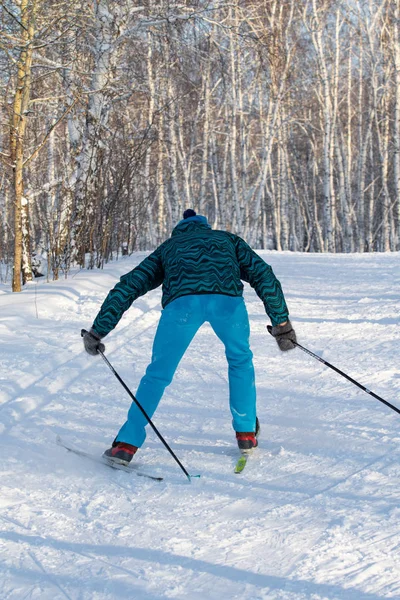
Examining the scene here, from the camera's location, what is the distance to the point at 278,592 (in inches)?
87.6

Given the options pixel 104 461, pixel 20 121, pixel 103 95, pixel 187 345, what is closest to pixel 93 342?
pixel 187 345

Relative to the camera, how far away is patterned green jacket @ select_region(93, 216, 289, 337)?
356 centimetres

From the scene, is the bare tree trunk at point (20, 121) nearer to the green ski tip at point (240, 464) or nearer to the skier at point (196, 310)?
the skier at point (196, 310)

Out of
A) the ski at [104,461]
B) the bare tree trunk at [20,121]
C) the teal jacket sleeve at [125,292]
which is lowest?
the ski at [104,461]

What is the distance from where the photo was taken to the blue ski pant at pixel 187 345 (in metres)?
3.53

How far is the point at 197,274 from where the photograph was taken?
3555 mm

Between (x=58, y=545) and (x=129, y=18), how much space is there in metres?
11.1

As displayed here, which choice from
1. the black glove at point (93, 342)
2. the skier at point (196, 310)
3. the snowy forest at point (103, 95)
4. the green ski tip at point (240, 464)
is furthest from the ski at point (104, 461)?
the snowy forest at point (103, 95)

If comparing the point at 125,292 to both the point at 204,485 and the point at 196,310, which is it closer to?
the point at 196,310

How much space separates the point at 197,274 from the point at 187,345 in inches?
14.8

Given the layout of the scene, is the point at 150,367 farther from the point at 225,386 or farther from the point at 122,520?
the point at 225,386

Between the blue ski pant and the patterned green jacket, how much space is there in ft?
0.22

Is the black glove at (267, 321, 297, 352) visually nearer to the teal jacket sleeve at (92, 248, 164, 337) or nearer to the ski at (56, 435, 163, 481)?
the teal jacket sleeve at (92, 248, 164, 337)

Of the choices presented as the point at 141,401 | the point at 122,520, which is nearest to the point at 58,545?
the point at 122,520
